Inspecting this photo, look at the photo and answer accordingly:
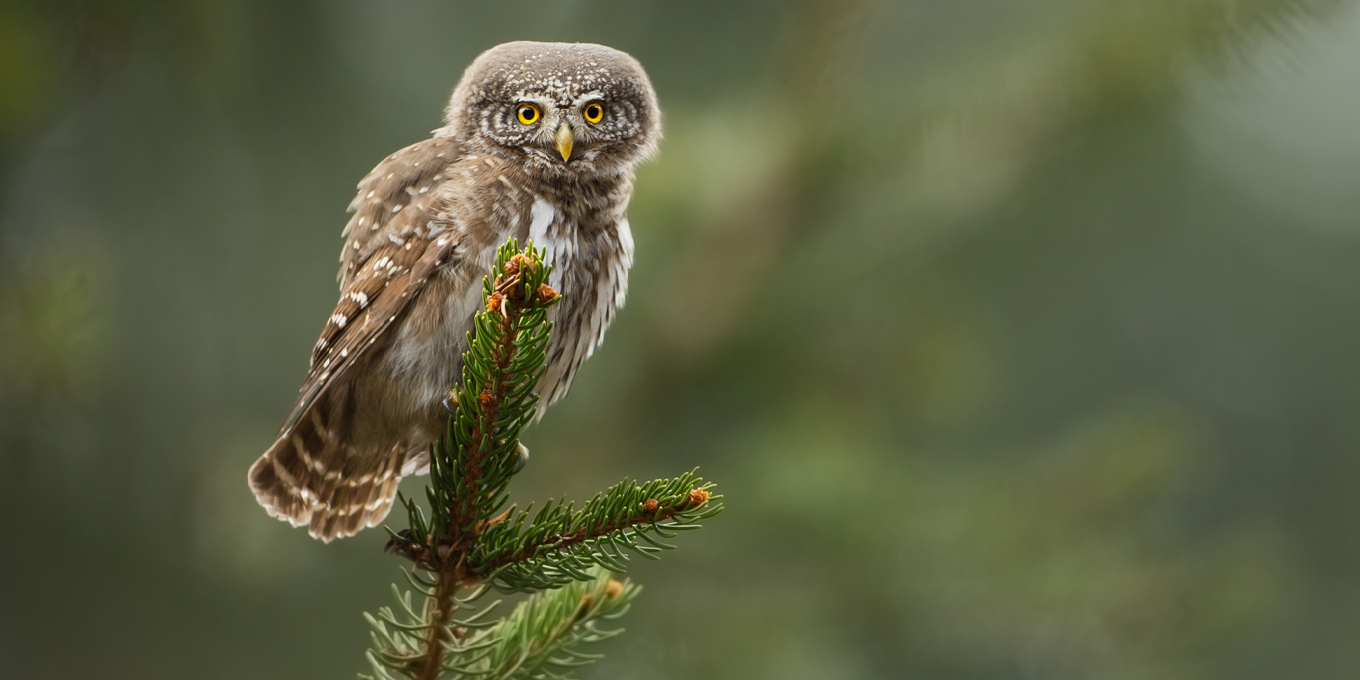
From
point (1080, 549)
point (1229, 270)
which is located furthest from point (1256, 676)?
point (1080, 549)

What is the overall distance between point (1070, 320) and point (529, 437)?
5.89 meters

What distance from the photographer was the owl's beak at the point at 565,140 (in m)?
2.53

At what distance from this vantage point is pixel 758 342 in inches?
133

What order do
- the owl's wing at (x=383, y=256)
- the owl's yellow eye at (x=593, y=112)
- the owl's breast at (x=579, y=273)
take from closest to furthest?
the owl's wing at (x=383, y=256), the owl's breast at (x=579, y=273), the owl's yellow eye at (x=593, y=112)

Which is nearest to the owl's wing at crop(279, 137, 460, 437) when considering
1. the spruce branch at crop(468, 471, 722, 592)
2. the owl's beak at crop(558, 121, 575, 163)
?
the owl's beak at crop(558, 121, 575, 163)

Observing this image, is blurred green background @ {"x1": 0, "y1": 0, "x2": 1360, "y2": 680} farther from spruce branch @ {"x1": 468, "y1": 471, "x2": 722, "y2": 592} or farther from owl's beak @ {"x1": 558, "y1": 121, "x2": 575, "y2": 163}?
spruce branch @ {"x1": 468, "y1": 471, "x2": 722, "y2": 592}

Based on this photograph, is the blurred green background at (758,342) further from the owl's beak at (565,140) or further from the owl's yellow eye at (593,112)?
the owl's beak at (565,140)

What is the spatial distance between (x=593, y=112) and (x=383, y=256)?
0.63m

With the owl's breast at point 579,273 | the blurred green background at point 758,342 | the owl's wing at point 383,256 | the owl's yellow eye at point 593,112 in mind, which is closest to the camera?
the owl's wing at point 383,256

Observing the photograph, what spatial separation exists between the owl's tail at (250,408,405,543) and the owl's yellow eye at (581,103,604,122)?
2.93 feet

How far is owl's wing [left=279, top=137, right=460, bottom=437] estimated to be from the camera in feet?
7.63

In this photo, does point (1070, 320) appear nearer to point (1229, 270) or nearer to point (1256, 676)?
point (1229, 270)

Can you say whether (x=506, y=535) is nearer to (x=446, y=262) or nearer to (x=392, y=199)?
(x=446, y=262)

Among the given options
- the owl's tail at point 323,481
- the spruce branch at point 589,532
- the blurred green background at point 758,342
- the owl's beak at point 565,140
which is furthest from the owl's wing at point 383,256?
the spruce branch at point 589,532
